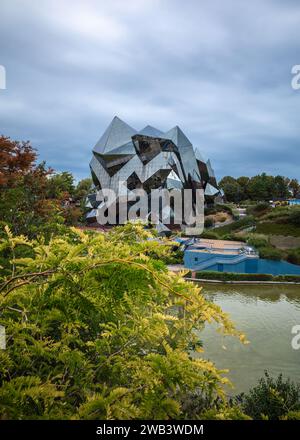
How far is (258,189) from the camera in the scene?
77.5 metres

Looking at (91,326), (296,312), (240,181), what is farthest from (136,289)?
(240,181)

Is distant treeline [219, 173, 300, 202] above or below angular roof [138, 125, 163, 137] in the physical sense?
below

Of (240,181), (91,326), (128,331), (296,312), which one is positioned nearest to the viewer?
(128,331)

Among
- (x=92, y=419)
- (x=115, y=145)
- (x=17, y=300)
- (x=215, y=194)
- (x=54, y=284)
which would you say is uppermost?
(x=115, y=145)

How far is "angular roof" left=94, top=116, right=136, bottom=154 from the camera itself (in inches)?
1774

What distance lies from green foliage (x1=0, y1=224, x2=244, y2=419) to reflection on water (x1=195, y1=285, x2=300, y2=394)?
149 inches

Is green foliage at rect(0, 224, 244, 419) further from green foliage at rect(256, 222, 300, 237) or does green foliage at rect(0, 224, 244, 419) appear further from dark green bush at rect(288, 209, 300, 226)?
dark green bush at rect(288, 209, 300, 226)

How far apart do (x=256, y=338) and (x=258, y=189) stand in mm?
70486

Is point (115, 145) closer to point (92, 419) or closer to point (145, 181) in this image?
point (145, 181)

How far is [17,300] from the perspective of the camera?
2156 millimetres

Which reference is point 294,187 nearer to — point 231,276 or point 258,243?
point 258,243

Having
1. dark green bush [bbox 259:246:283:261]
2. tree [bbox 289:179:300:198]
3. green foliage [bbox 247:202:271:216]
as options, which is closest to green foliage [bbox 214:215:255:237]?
green foliage [bbox 247:202:271:216]

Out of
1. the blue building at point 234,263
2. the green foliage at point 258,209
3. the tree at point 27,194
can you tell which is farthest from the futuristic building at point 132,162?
the tree at point 27,194

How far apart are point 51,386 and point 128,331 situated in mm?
554
